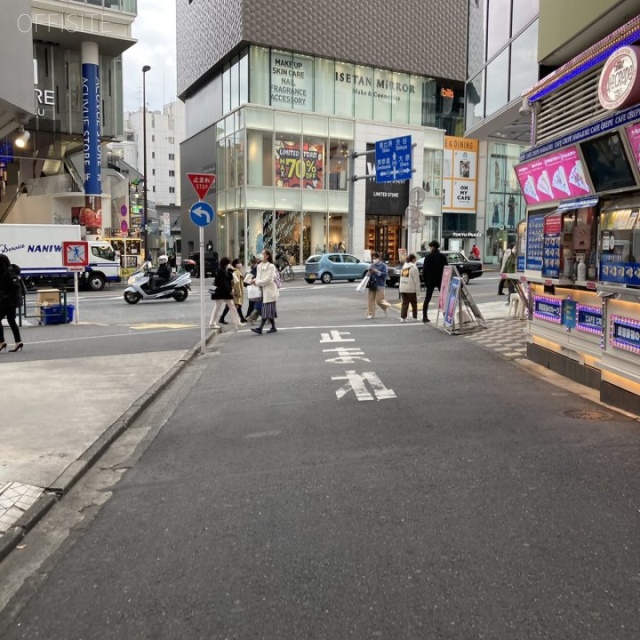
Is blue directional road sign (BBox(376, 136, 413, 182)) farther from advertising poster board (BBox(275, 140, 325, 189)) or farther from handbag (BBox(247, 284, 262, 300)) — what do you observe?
handbag (BBox(247, 284, 262, 300))

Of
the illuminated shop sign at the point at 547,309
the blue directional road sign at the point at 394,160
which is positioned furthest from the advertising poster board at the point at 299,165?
the illuminated shop sign at the point at 547,309

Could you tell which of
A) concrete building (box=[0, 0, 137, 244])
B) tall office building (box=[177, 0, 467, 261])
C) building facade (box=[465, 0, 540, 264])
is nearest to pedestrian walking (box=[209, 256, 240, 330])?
building facade (box=[465, 0, 540, 264])

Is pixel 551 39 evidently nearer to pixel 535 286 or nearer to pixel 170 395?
pixel 535 286

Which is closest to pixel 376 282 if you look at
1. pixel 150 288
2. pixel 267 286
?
pixel 267 286

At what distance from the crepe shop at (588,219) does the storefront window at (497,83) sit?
128 inches

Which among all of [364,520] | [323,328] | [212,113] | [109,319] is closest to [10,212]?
[212,113]

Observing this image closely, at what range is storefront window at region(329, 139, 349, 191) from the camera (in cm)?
3878

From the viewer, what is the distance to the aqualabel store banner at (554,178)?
7466 mm

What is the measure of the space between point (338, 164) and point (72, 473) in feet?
119

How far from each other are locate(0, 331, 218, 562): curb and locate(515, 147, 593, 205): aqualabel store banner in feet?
19.7

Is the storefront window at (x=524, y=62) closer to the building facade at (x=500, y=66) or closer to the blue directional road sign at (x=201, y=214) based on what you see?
the building facade at (x=500, y=66)

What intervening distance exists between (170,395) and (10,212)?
35.9 metres

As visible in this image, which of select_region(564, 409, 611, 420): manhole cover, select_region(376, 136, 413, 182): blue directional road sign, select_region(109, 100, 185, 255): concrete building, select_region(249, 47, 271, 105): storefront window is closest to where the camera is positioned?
select_region(564, 409, 611, 420): manhole cover

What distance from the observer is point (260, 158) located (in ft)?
120
